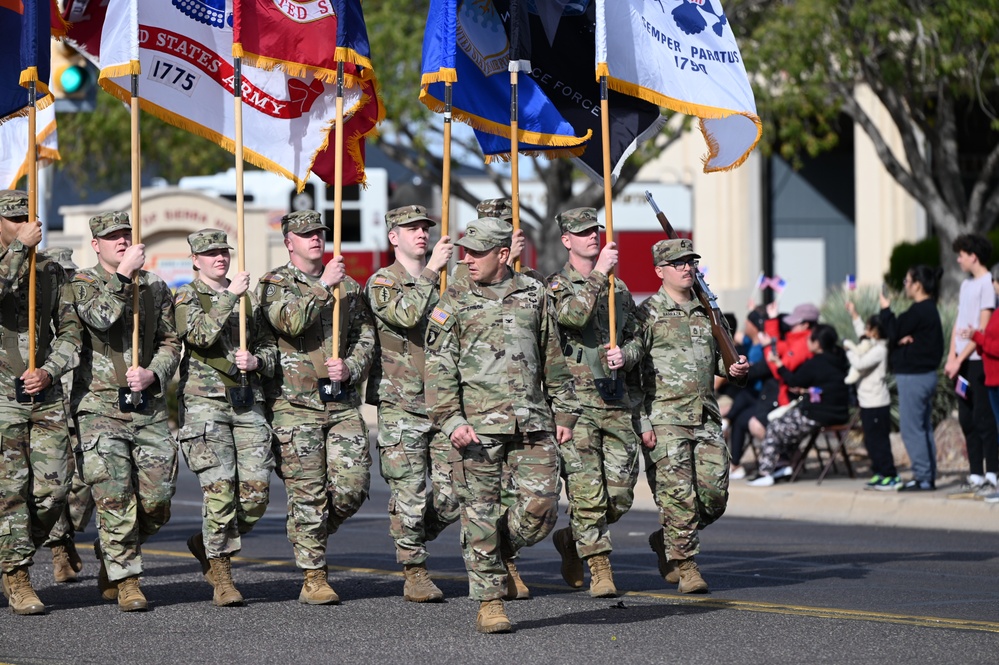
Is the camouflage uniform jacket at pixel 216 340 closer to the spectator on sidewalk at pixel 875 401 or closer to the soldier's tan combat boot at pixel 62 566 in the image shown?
the soldier's tan combat boot at pixel 62 566

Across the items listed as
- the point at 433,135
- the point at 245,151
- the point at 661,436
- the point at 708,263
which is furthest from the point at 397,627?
the point at 708,263

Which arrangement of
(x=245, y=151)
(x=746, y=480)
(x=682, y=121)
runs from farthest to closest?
(x=682, y=121), (x=746, y=480), (x=245, y=151)

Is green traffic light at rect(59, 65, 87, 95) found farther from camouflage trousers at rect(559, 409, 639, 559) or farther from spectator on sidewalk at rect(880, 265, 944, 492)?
camouflage trousers at rect(559, 409, 639, 559)

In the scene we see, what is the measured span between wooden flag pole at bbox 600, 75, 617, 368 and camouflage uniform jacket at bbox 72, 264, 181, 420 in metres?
2.38

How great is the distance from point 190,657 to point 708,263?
27.9 m

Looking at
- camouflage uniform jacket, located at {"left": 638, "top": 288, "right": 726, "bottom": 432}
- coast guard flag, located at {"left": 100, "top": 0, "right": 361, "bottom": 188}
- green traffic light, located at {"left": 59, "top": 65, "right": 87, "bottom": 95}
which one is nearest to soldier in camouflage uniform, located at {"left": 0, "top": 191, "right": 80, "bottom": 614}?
coast guard flag, located at {"left": 100, "top": 0, "right": 361, "bottom": 188}

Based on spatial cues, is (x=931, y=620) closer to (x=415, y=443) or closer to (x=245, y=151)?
(x=415, y=443)

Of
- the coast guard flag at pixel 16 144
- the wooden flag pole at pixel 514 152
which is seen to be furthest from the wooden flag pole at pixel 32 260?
the wooden flag pole at pixel 514 152

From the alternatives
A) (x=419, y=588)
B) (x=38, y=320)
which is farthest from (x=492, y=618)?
(x=38, y=320)

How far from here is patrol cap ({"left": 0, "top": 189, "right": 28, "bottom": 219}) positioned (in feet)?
30.0

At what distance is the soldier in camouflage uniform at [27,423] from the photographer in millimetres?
8773

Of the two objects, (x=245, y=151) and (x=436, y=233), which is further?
(x=436, y=233)

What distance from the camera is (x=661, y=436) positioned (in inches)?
367

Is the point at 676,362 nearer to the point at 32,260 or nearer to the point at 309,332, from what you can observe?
the point at 309,332
